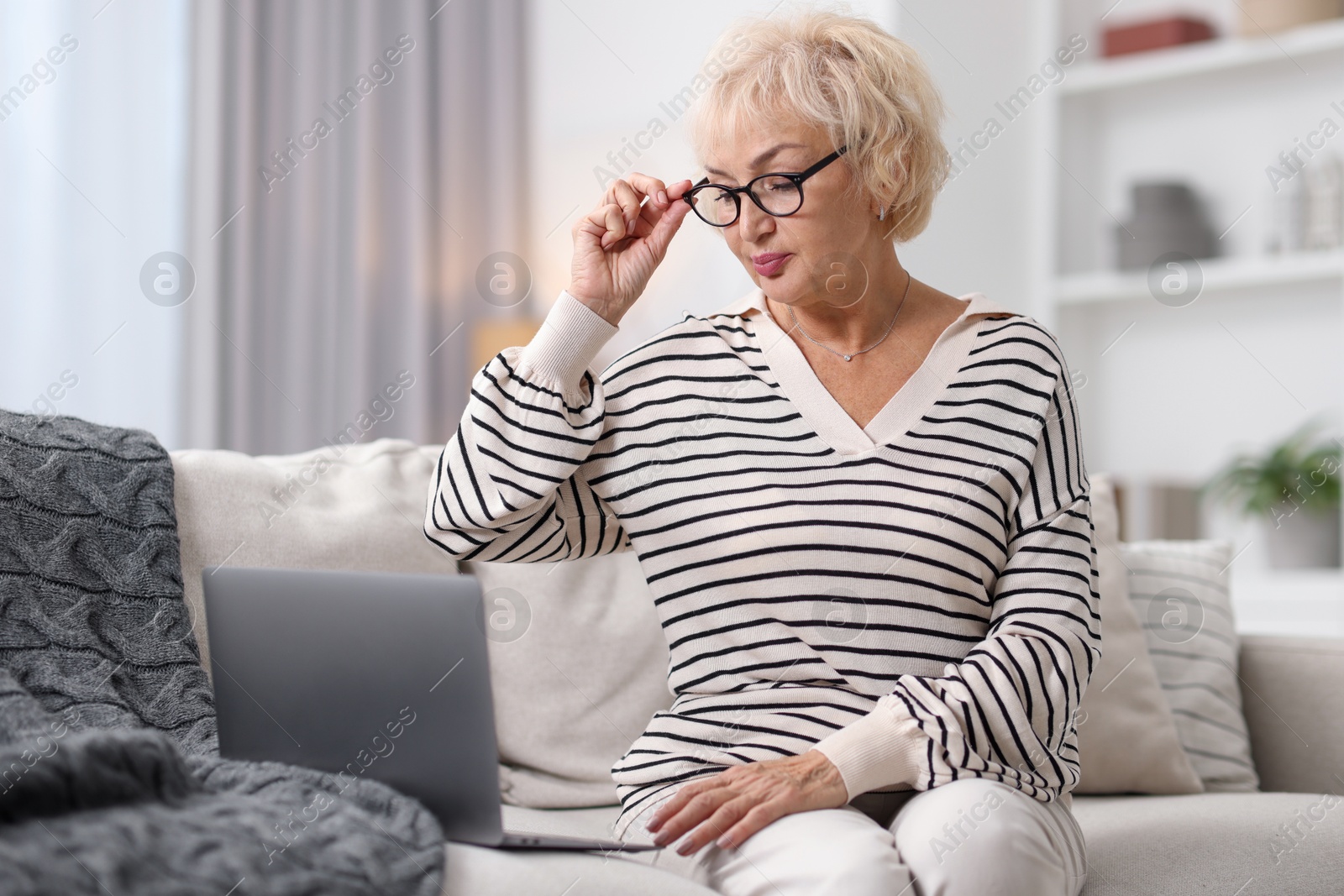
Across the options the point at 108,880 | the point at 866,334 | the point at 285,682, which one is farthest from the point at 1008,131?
the point at 108,880

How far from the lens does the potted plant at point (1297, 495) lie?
2805 millimetres

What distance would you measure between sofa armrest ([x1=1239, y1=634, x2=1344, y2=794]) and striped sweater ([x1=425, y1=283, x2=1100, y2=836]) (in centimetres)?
63

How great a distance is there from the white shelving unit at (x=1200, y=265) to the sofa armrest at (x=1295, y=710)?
4.31 ft

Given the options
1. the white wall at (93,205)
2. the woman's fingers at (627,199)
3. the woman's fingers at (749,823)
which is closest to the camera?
the woman's fingers at (749,823)

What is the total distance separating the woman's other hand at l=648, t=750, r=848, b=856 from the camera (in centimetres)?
100

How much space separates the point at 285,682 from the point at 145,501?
0.54 metres

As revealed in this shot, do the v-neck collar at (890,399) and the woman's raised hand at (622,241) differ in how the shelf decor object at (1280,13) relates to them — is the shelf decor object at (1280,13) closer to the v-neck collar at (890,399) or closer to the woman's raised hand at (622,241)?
the v-neck collar at (890,399)

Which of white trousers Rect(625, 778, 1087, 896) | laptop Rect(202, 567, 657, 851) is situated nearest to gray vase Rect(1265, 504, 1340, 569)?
white trousers Rect(625, 778, 1087, 896)

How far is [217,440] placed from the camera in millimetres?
2619

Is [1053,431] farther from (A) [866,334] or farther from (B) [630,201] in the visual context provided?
(B) [630,201]

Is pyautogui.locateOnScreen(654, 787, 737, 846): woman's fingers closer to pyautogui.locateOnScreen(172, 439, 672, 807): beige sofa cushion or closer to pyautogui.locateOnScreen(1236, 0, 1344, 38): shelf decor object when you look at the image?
pyautogui.locateOnScreen(172, 439, 672, 807): beige sofa cushion

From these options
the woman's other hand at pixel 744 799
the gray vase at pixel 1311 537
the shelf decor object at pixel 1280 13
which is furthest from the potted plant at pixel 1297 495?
the woman's other hand at pixel 744 799

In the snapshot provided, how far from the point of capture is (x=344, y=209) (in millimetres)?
2902

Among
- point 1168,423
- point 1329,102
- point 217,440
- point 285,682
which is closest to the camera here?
point 285,682
